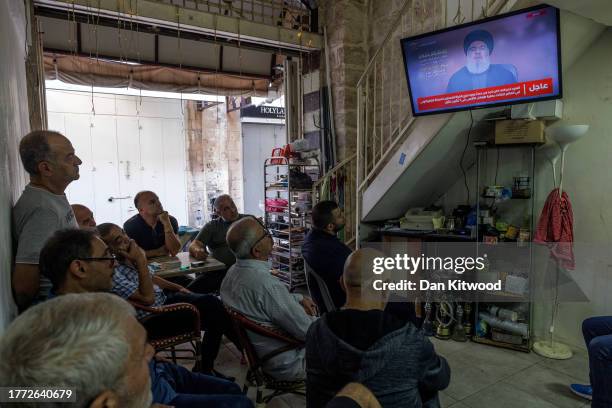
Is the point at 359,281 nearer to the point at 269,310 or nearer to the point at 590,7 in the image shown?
the point at 269,310

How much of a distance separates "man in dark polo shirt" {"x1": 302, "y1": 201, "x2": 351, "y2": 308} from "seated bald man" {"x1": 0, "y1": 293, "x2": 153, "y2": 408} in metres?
1.73

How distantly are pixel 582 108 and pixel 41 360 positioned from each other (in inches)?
151

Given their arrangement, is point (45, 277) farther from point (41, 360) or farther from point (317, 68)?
point (317, 68)

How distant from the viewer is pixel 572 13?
2.45m

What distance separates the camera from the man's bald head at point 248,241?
2.09 metres

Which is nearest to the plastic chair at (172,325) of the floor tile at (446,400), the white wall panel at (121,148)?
the floor tile at (446,400)

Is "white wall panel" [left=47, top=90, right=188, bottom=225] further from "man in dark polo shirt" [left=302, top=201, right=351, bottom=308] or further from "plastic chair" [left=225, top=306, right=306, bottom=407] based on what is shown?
"plastic chair" [left=225, top=306, right=306, bottom=407]

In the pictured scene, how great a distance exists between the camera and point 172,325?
2.32 m

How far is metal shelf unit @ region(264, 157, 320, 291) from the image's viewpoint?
15.6ft

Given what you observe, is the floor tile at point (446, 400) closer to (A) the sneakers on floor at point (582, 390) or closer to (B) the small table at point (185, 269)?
(A) the sneakers on floor at point (582, 390)

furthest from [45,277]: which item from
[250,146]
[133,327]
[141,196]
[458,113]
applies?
[250,146]

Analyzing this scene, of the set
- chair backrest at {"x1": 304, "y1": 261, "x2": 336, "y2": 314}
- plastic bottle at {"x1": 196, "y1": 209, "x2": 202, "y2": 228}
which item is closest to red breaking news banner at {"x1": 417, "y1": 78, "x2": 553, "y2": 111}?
chair backrest at {"x1": 304, "y1": 261, "x2": 336, "y2": 314}

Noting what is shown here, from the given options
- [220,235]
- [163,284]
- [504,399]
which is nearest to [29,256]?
[163,284]

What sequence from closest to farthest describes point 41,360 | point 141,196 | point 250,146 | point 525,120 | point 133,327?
point 41,360
point 133,327
point 525,120
point 141,196
point 250,146
